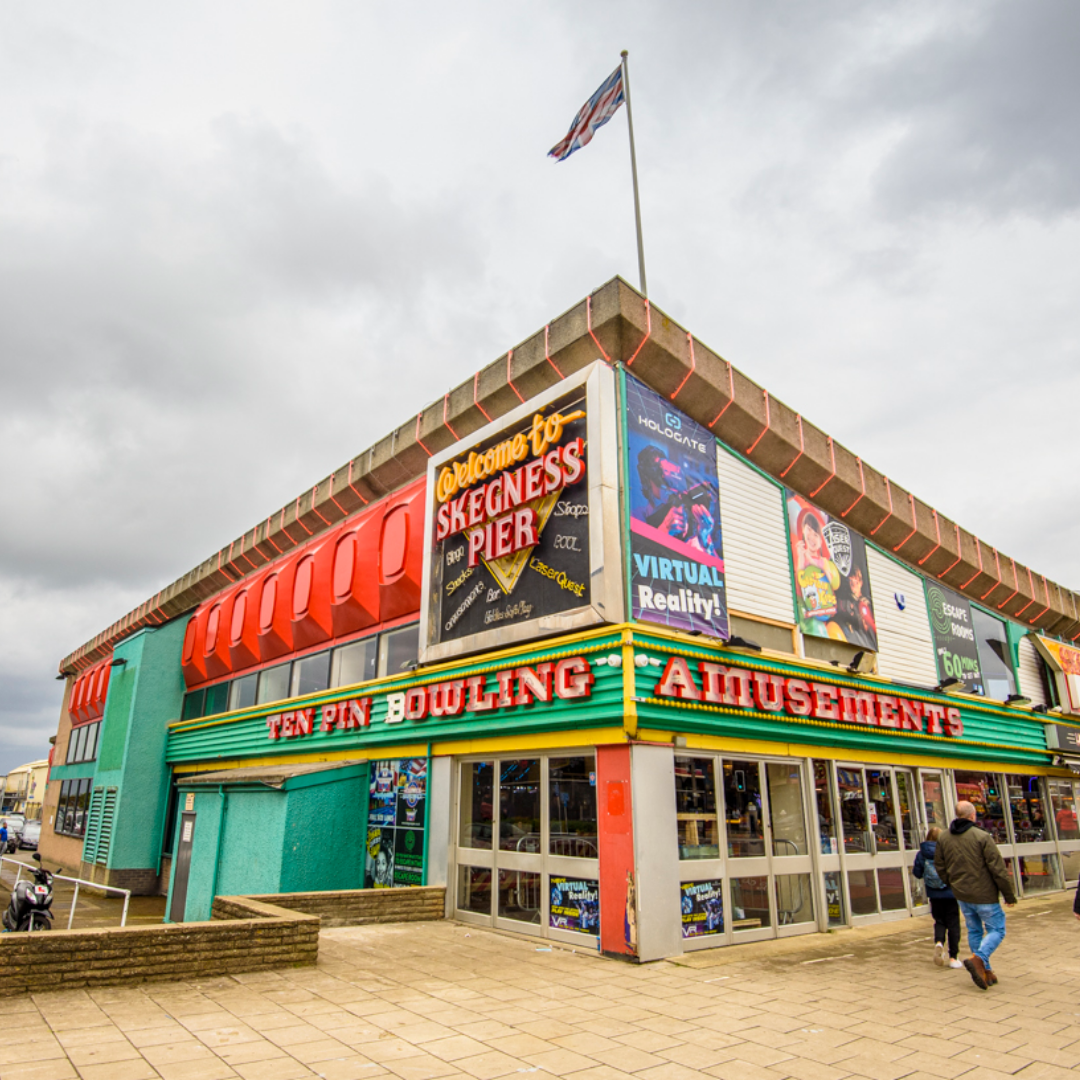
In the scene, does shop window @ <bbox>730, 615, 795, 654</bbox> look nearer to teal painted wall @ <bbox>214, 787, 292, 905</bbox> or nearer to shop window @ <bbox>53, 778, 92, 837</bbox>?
teal painted wall @ <bbox>214, 787, 292, 905</bbox>

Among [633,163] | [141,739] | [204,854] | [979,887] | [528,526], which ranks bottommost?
[204,854]

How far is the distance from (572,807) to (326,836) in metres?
5.23

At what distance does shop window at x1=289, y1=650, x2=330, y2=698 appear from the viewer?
17.4 meters

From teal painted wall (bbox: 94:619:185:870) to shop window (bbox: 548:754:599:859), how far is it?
1738 cm

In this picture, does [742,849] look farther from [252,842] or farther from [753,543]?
[252,842]

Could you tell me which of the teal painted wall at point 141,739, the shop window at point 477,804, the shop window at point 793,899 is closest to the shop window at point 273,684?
the teal painted wall at point 141,739

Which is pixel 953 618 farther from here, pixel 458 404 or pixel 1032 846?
pixel 458 404

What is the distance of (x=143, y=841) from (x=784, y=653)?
19.8 m

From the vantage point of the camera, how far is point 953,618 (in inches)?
702

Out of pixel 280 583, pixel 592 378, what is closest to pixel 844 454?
pixel 592 378

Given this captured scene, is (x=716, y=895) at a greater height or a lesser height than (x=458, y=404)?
lesser

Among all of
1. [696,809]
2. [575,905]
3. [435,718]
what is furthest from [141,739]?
[696,809]

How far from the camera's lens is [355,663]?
1623 centimetres

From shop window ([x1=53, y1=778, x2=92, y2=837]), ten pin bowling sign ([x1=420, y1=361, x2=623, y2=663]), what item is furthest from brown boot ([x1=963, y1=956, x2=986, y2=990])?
shop window ([x1=53, y1=778, x2=92, y2=837])
